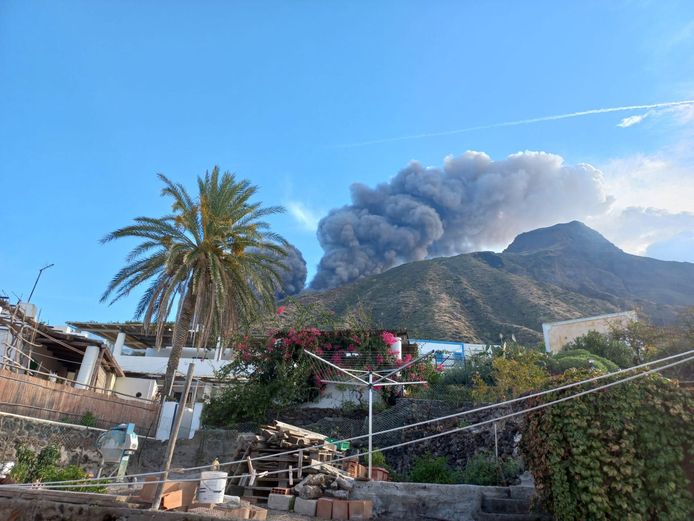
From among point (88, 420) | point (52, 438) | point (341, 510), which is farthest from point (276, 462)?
point (88, 420)

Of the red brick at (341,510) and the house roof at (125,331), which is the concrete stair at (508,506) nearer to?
the red brick at (341,510)

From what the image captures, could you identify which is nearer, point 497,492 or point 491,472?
point 497,492

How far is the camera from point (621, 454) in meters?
6.01

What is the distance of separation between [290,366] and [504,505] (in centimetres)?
1162

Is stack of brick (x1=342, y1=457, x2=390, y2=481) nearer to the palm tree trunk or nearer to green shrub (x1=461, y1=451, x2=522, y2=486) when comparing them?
green shrub (x1=461, y1=451, x2=522, y2=486)

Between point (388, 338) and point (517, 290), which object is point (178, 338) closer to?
point (388, 338)

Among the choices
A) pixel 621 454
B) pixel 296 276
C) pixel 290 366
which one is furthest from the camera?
pixel 296 276

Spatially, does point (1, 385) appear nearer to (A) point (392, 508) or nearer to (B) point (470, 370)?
(A) point (392, 508)

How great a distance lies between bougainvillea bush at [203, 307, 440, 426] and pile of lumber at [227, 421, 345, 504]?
6.68m

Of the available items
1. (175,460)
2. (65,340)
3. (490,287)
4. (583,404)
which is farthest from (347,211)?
(583,404)

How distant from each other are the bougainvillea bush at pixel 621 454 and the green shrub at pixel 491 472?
4734mm

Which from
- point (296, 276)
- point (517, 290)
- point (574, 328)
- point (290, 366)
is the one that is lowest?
point (290, 366)

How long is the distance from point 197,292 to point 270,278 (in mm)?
3225

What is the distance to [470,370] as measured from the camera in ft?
67.9
